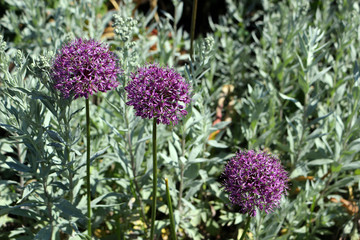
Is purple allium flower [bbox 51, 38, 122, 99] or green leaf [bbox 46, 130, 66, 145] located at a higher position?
purple allium flower [bbox 51, 38, 122, 99]

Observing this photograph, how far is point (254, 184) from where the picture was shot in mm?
1986

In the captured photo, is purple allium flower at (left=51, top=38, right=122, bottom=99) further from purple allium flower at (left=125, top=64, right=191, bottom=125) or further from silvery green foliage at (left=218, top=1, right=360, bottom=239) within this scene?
silvery green foliage at (left=218, top=1, right=360, bottom=239)

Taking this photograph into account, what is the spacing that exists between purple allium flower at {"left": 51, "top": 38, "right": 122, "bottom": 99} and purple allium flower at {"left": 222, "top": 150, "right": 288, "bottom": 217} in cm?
79

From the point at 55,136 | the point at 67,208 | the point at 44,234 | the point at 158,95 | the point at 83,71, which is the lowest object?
the point at 44,234

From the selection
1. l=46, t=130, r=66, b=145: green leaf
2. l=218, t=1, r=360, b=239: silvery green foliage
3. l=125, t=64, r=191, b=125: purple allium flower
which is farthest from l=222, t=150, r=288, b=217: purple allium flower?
l=46, t=130, r=66, b=145: green leaf

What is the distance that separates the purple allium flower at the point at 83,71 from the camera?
1.87 meters

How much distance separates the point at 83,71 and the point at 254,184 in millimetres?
1029

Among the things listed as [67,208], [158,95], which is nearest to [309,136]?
[158,95]

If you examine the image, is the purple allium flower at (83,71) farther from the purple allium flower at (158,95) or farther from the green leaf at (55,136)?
the green leaf at (55,136)

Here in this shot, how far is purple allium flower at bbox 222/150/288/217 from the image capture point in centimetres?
194

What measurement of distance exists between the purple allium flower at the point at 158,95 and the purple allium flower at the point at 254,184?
0.43 metres

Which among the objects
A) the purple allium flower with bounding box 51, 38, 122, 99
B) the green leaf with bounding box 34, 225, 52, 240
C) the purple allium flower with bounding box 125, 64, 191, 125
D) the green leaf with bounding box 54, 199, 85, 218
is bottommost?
the green leaf with bounding box 34, 225, 52, 240

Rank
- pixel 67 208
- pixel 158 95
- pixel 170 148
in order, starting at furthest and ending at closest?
pixel 170 148 < pixel 67 208 < pixel 158 95

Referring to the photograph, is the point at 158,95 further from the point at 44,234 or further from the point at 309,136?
the point at 309,136
